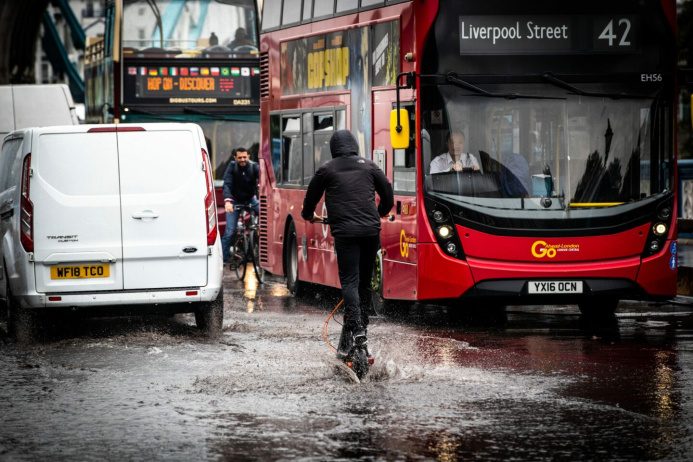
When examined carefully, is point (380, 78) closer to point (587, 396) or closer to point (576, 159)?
point (576, 159)

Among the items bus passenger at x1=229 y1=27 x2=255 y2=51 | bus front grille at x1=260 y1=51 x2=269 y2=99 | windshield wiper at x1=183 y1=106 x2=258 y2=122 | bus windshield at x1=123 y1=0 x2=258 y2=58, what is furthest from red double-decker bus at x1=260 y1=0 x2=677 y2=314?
bus windshield at x1=123 y1=0 x2=258 y2=58

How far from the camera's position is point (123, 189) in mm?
12203

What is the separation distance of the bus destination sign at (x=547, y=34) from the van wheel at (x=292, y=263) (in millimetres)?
4754

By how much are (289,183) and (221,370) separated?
285 inches

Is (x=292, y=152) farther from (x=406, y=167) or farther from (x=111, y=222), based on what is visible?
(x=111, y=222)

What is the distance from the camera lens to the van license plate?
11977 mm

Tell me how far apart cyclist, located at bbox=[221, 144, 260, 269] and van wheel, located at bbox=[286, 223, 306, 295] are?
2.64m

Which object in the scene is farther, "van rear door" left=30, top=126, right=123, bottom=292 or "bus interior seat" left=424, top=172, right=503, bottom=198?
"bus interior seat" left=424, top=172, right=503, bottom=198

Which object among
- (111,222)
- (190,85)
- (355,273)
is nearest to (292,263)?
(111,222)

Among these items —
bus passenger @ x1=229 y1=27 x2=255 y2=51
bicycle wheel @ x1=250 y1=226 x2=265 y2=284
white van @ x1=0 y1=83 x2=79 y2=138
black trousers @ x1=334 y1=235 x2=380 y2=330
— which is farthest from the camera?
bus passenger @ x1=229 y1=27 x2=255 y2=51

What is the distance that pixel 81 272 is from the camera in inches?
473

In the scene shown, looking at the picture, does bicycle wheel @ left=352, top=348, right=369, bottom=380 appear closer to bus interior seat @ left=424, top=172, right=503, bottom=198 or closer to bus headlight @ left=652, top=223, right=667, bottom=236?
bus interior seat @ left=424, top=172, right=503, bottom=198

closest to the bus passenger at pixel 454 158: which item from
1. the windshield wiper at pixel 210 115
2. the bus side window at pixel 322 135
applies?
the bus side window at pixel 322 135

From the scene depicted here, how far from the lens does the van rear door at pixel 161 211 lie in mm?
12156
